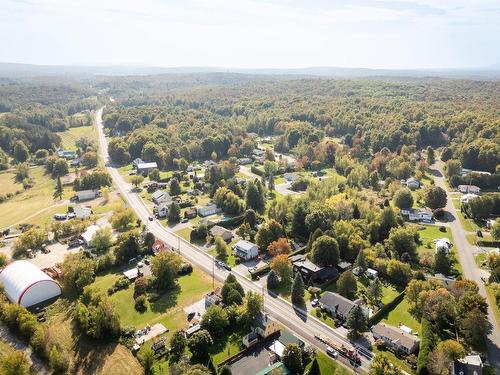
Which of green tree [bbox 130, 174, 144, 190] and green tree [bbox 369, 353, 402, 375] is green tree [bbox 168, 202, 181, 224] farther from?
green tree [bbox 369, 353, 402, 375]

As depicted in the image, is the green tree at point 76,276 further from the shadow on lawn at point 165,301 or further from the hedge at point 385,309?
the hedge at point 385,309

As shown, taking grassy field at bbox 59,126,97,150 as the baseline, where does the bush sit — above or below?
above

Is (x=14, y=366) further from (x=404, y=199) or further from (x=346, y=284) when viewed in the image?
(x=404, y=199)

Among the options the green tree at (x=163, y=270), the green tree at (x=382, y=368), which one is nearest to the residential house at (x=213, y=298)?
the green tree at (x=163, y=270)

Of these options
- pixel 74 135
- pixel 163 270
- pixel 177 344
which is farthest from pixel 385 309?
pixel 74 135

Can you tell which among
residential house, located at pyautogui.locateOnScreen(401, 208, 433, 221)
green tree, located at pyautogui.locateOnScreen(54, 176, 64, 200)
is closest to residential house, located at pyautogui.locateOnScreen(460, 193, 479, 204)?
residential house, located at pyautogui.locateOnScreen(401, 208, 433, 221)

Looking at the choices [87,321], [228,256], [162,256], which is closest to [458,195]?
[228,256]
